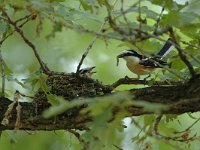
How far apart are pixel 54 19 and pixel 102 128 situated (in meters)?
0.52

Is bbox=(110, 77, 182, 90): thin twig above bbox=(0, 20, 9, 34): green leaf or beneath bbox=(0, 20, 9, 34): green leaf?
beneath

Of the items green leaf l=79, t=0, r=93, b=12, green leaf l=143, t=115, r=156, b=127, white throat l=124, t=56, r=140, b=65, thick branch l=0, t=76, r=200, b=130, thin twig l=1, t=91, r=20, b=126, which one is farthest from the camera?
white throat l=124, t=56, r=140, b=65

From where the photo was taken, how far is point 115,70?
212 inches

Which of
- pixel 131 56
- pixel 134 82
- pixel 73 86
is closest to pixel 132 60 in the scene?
pixel 131 56

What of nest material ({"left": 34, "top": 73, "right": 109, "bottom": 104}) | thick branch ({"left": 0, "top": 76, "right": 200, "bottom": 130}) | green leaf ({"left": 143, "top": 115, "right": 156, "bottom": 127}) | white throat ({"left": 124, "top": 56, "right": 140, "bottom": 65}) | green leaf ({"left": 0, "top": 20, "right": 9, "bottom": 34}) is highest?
white throat ({"left": 124, "top": 56, "right": 140, "bottom": 65})

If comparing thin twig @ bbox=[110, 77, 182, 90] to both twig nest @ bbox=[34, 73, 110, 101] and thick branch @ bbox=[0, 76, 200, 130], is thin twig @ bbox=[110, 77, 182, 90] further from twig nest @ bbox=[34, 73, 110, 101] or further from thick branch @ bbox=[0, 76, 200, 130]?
thick branch @ bbox=[0, 76, 200, 130]

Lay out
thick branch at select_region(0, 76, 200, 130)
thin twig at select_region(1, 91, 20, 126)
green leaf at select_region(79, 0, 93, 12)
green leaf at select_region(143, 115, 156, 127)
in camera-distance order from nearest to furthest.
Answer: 1. thick branch at select_region(0, 76, 200, 130)
2. thin twig at select_region(1, 91, 20, 126)
3. green leaf at select_region(143, 115, 156, 127)
4. green leaf at select_region(79, 0, 93, 12)

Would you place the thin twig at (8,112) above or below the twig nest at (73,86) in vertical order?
below

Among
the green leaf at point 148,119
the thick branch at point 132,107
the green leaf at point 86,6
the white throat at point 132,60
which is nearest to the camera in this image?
the thick branch at point 132,107

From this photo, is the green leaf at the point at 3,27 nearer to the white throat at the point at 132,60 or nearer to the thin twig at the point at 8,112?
the thin twig at the point at 8,112

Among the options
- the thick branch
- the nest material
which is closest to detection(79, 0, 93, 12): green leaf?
the nest material

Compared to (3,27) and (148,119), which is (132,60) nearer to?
(148,119)

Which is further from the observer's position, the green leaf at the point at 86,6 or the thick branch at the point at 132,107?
the green leaf at the point at 86,6

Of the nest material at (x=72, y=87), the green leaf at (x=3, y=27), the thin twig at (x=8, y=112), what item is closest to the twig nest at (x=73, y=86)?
the nest material at (x=72, y=87)
